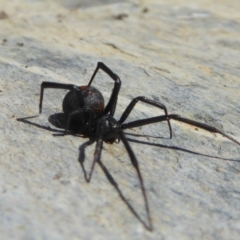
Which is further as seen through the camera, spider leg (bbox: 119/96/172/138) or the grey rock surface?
spider leg (bbox: 119/96/172/138)

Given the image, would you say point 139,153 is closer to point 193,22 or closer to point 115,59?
point 115,59

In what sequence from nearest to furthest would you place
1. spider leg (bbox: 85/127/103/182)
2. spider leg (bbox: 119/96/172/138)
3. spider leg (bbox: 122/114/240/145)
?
spider leg (bbox: 85/127/103/182) → spider leg (bbox: 122/114/240/145) → spider leg (bbox: 119/96/172/138)

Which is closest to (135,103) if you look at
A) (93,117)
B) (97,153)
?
(93,117)

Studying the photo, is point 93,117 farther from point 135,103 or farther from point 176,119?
point 176,119

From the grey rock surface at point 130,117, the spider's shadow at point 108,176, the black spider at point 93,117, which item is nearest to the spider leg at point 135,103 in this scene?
the black spider at point 93,117

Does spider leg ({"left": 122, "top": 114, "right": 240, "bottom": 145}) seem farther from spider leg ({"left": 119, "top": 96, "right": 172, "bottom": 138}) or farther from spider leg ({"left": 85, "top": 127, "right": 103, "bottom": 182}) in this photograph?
spider leg ({"left": 85, "top": 127, "right": 103, "bottom": 182})

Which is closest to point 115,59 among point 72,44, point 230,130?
point 72,44

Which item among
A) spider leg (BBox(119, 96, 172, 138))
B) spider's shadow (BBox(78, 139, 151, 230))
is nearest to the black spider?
spider leg (BBox(119, 96, 172, 138))

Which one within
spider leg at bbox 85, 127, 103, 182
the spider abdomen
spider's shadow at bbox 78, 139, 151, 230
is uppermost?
the spider abdomen

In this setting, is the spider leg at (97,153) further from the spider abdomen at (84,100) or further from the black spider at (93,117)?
the spider abdomen at (84,100)
